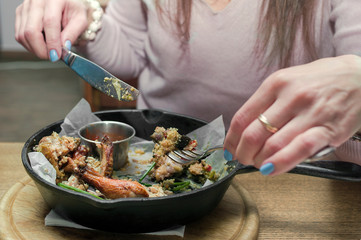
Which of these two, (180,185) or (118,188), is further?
(180,185)

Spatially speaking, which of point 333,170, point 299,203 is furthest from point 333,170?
point 299,203

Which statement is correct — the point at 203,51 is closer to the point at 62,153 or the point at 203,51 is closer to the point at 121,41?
the point at 121,41

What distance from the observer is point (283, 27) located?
1422 millimetres

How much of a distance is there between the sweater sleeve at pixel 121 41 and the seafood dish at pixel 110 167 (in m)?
0.55

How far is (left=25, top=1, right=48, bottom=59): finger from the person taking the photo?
128 centimetres

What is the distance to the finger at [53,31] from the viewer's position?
1.28m

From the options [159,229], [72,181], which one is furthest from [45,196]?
[159,229]

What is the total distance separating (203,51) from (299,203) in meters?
0.68

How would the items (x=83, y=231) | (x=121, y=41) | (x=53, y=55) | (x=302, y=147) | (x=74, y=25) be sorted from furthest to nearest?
(x=121, y=41), (x=74, y=25), (x=53, y=55), (x=83, y=231), (x=302, y=147)

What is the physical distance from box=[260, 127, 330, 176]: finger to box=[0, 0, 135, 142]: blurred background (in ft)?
11.2

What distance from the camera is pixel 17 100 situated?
193 inches

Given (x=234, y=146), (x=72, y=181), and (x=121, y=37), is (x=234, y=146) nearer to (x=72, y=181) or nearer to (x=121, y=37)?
(x=72, y=181)

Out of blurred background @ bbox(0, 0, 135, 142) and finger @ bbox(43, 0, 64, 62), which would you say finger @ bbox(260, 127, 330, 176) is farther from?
blurred background @ bbox(0, 0, 135, 142)

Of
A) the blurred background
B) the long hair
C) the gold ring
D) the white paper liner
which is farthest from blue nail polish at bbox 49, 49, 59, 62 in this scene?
the blurred background
